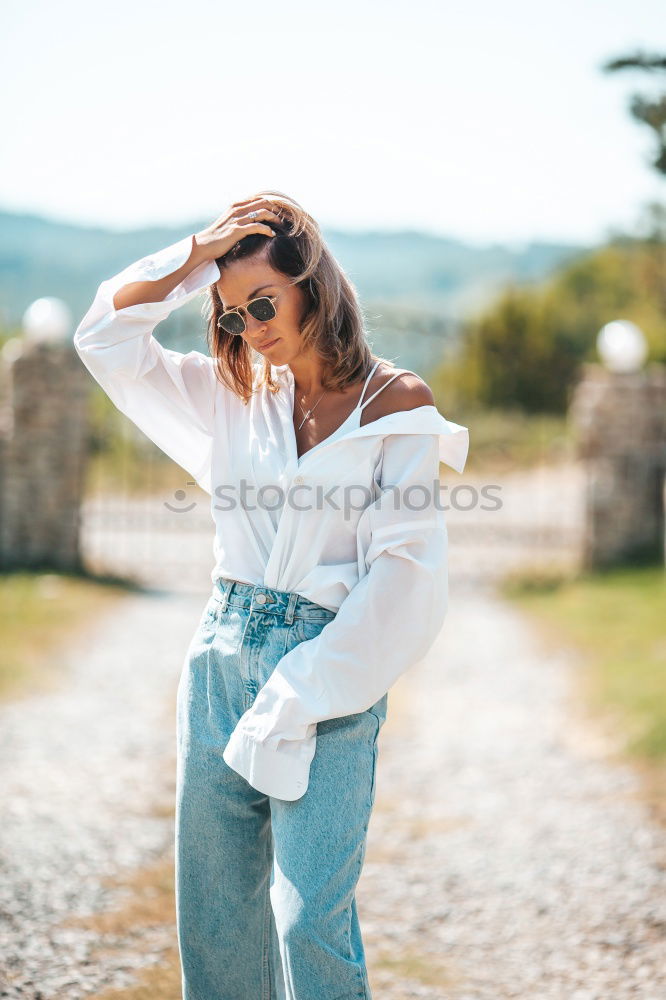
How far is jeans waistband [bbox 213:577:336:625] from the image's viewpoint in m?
1.80

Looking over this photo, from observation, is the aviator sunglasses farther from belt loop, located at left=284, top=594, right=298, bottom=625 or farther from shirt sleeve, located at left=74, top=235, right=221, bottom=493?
belt loop, located at left=284, top=594, right=298, bottom=625

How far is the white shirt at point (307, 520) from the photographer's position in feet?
5.63

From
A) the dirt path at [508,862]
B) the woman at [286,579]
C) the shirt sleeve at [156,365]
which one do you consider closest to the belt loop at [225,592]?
the woman at [286,579]

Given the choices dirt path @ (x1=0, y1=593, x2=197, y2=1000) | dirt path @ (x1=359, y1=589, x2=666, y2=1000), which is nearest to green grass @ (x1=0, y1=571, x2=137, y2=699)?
dirt path @ (x1=0, y1=593, x2=197, y2=1000)

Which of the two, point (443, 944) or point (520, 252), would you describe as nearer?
point (443, 944)

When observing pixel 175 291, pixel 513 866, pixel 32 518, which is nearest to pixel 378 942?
pixel 513 866

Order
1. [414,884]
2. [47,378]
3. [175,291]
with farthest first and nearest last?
[47,378]
[414,884]
[175,291]

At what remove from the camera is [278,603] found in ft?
5.94

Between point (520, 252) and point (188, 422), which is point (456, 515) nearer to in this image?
point (188, 422)

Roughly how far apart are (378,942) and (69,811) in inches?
56.8

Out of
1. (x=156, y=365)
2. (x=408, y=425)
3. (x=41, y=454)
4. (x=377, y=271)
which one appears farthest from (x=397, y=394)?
(x=377, y=271)

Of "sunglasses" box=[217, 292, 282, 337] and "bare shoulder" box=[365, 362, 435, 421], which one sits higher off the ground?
"sunglasses" box=[217, 292, 282, 337]

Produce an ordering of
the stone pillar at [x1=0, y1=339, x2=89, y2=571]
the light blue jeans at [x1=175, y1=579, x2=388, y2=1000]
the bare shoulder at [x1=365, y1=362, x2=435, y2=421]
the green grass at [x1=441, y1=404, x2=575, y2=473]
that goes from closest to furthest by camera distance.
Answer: the light blue jeans at [x1=175, y1=579, x2=388, y2=1000] → the bare shoulder at [x1=365, y1=362, x2=435, y2=421] → the stone pillar at [x1=0, y1=339, x2=89, y2=571] → the green grass at [x1=441, y1=404, x2=575, y2=473]

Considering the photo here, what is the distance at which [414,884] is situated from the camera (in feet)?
11.2
